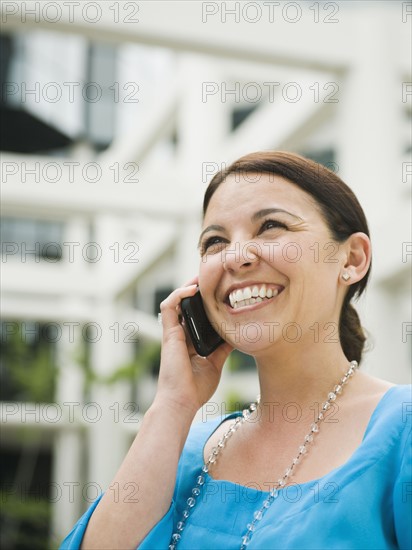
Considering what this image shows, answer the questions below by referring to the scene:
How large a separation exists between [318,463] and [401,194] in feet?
10.3

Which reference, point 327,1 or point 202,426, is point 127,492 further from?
point 327,1

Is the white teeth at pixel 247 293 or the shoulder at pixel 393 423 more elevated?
the white teeth at pixel 247 293

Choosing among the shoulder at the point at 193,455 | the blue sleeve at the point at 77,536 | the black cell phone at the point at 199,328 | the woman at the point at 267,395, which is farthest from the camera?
the black cell phone at the point at 199,328

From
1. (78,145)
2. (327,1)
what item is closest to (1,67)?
(78,145)

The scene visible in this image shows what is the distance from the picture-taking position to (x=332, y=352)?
1864 mm

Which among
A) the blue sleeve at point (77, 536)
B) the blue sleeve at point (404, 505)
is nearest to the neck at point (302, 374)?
the blue sleeve at point (404, 505)

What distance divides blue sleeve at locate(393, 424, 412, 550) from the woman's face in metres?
0.41

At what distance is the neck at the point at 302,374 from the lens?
1819 millimetres

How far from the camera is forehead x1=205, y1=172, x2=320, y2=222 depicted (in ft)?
5.97
